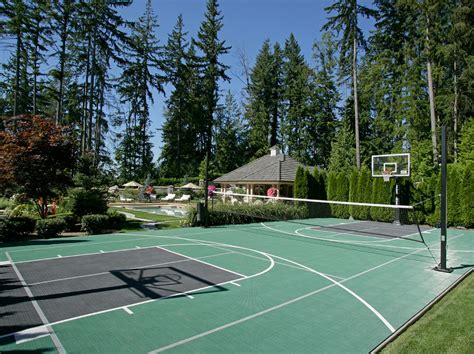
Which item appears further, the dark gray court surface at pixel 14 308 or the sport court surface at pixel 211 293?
the dark gray court surface at pixel 14 308

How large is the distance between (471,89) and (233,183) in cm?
2116

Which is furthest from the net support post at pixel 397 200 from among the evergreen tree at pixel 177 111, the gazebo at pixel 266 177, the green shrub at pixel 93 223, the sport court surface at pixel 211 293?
the evergreen tree at pixel 177 111

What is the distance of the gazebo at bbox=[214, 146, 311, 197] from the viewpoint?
93.6 feet

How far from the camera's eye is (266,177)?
1151 inches

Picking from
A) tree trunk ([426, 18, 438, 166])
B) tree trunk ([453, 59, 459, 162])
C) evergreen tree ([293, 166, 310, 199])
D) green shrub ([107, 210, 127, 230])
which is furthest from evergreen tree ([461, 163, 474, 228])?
green shrub ([107, 210, 127, 230])

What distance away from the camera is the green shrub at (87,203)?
17125 millimetres

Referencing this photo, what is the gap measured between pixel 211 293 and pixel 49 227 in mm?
10645

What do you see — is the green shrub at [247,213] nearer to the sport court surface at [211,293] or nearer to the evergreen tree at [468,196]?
the sport court surface at [211,293]

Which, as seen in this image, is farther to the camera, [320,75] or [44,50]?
[320,75]

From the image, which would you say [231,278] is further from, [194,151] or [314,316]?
[194,151]

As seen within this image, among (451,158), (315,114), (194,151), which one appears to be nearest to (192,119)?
(194,151)

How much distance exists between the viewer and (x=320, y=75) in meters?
43.3

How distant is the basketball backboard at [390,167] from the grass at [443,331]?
14.8m

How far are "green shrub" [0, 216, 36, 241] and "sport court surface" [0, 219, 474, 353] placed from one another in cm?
137
